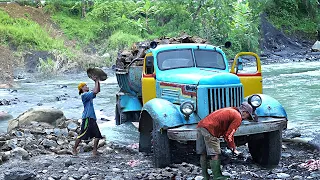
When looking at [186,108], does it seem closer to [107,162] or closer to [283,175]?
[283,175]

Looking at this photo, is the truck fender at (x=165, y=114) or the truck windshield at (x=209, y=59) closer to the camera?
the truck fender at (x=165, y=114)

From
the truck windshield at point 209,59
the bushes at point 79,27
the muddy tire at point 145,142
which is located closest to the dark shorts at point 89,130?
the muddy tire at point 145,142

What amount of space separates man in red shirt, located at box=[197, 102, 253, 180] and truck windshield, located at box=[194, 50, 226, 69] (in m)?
2.57

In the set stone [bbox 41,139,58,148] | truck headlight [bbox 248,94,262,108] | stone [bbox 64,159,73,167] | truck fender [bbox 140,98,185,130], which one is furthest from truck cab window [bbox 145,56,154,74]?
stone [bbox 41,139,58,148]

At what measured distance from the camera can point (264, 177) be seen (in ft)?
24.3

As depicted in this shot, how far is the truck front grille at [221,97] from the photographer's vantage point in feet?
25.8

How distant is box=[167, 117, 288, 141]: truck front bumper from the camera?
7602 millimetres

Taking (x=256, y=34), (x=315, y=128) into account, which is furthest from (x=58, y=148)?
(x=256, y=34)

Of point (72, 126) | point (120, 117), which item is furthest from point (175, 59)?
point (72, 126)

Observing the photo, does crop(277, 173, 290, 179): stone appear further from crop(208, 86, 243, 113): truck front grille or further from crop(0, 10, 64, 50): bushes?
crop(0, 10, 64, 50): bushes

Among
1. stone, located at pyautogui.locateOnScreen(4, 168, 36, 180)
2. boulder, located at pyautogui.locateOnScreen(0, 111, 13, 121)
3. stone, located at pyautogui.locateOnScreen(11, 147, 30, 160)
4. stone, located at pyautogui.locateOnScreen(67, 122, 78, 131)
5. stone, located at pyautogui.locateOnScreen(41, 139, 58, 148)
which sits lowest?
boulder, located at pyautogui.locateOnScreen(0, 111, 13, 121)

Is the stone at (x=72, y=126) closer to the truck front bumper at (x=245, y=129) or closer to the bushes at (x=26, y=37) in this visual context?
the truck front bumper at (x=245, y=129)

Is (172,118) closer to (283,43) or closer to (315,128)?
(315,128)

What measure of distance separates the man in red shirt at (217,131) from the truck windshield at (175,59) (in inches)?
102
